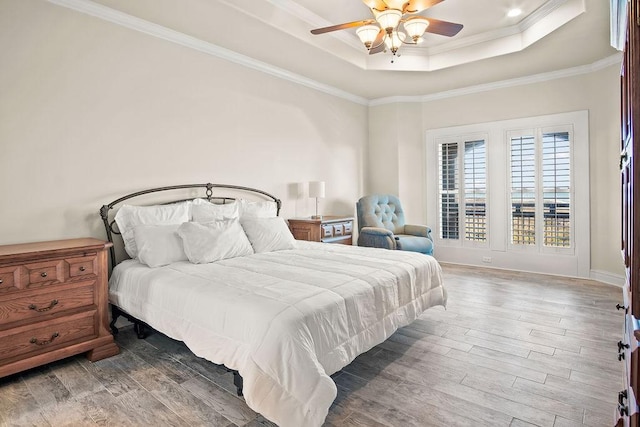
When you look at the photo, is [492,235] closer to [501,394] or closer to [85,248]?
[501,394]

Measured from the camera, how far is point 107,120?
320 cm

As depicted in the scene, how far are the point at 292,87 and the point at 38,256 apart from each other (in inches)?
141

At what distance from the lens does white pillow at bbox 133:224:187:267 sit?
285 cm

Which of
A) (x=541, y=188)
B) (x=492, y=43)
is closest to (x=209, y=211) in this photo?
(x=492, y=43)

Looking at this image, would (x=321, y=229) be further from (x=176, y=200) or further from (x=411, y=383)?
(x=411, y=383)

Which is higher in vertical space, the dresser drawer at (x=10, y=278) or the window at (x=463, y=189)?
the window at (x=463, y=189)

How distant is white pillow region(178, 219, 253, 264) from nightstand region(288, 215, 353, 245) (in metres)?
1.35

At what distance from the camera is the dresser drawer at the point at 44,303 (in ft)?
7.42

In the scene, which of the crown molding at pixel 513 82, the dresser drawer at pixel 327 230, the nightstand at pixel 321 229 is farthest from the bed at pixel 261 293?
the crown molding at pixel 513 82

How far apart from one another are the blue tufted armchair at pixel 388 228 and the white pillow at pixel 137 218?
97.4 inches

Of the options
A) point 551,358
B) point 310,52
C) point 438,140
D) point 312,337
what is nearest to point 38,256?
point 312,337

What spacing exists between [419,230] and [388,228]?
449mm

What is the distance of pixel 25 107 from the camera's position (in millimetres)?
2752

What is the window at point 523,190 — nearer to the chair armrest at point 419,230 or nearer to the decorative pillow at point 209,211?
the chair armrest at point 419,230
